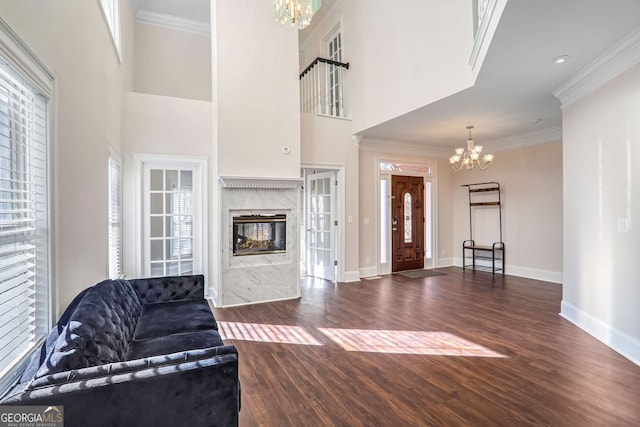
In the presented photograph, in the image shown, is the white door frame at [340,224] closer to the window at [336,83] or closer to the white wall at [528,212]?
the window at [336,83]

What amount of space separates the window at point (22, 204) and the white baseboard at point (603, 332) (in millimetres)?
4327

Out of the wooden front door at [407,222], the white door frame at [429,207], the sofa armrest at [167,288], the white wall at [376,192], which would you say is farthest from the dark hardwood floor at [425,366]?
the wooden front door at [407,222]

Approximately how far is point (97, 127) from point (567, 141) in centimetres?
513

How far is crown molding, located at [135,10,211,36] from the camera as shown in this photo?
19.0 feet

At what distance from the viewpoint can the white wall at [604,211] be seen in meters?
2.83

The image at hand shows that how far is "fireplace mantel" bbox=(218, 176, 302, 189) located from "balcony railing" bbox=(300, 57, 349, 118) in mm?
1816

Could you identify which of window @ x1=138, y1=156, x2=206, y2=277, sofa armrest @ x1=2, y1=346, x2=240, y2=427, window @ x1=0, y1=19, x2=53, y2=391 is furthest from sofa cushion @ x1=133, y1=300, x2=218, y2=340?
window @ x1=138, y1=156, x2=206, y2=277

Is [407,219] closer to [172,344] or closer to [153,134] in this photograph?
[153,134]

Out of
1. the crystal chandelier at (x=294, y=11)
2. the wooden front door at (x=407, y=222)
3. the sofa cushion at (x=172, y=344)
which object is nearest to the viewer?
the sofa cushion at (x=172, y=344)

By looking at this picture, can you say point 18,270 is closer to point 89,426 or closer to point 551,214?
point 89,426

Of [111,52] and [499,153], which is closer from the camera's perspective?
[111,52]

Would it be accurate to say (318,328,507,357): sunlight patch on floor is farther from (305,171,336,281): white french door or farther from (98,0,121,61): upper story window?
(98,0,121,61): upper story window

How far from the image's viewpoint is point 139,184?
4527mm

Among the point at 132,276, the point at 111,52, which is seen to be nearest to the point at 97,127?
the point at 111,52
